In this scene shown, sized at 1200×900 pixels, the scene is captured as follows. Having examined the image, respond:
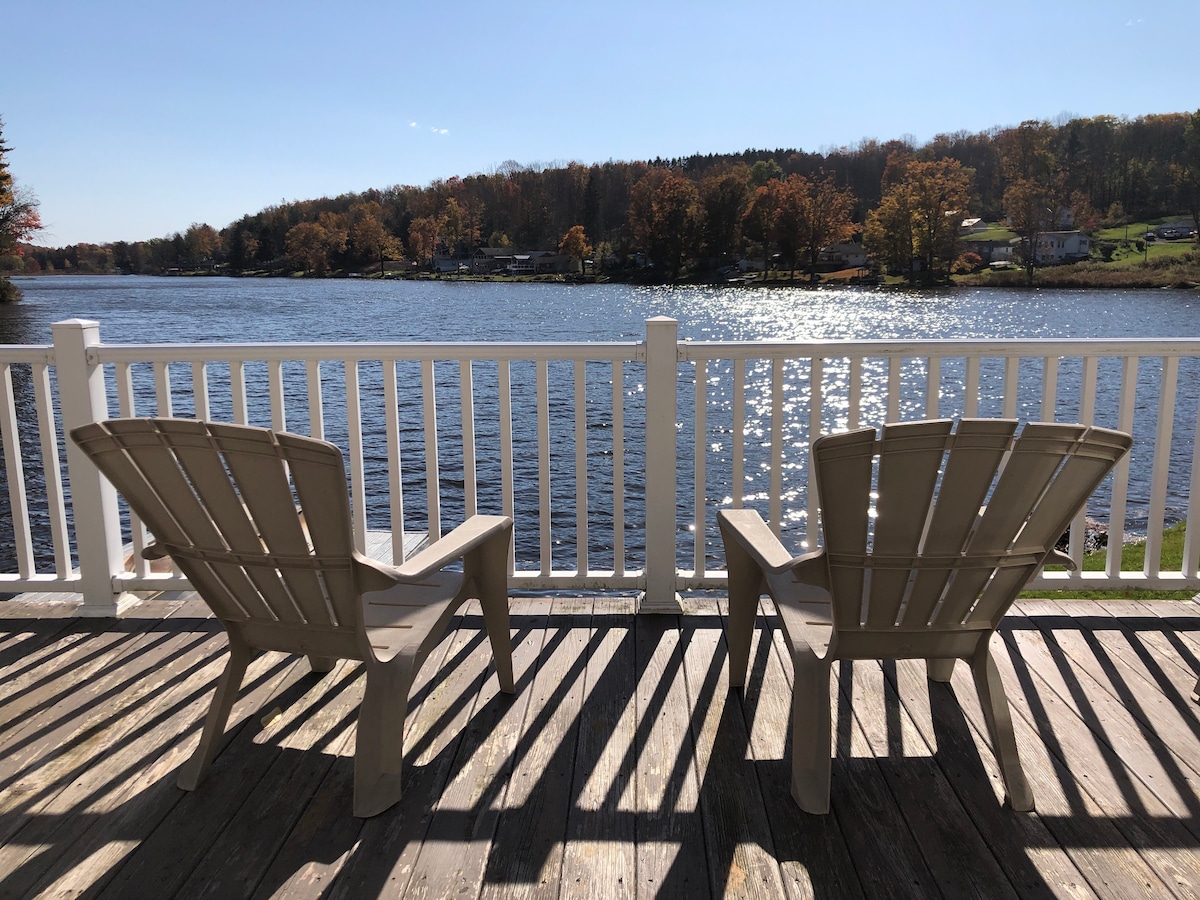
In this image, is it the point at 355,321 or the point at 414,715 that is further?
the point at 355,321

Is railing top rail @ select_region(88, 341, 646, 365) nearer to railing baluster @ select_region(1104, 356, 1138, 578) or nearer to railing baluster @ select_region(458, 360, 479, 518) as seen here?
railing baluster @ select_region(458, 360, 479, 518)

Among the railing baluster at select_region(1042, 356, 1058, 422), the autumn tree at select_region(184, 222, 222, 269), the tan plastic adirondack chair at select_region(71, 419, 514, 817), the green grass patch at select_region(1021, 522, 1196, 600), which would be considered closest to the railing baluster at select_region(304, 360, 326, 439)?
the tan plastic adirondack chair at select_region(71, 419, 514, 817)

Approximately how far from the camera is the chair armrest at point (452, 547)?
1.92 m

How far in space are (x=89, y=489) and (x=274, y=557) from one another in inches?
66.2

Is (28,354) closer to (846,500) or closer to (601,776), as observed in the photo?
(601,776)

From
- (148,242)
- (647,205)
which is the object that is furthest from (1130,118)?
(148,242)

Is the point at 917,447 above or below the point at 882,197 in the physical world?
below

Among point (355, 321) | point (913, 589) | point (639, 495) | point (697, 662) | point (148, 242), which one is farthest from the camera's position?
point (148, 242)

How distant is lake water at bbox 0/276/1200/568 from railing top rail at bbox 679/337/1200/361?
8.44 metres

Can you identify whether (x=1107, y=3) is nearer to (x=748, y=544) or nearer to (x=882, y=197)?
(x=748, y=544)

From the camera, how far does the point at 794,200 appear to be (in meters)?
55.8

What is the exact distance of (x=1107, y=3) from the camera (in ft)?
44.2

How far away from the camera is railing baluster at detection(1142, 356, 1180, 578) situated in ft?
9.55

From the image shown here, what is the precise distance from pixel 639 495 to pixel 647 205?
50.6 m
